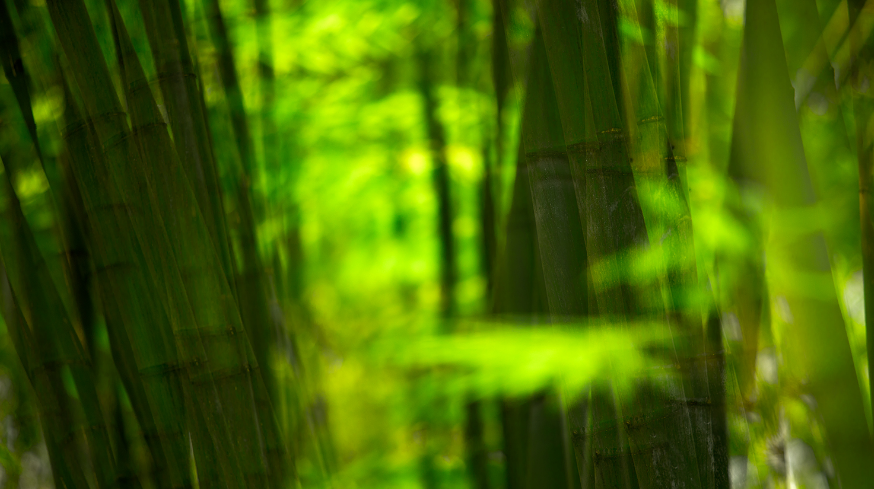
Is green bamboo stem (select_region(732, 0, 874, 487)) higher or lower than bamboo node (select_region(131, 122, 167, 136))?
lower

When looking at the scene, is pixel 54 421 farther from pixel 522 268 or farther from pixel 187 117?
pixel 522 268

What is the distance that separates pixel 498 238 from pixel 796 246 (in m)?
0.90

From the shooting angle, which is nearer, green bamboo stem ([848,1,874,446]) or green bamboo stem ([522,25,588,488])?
green bamboo stem ([522,25,588,488])

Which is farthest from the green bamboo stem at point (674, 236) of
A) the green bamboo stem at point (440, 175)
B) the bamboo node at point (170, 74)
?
the green bamboo stem at point (440, 175)

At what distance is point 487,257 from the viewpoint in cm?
200

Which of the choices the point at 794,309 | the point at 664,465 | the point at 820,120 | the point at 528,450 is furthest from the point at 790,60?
the point at 664,465

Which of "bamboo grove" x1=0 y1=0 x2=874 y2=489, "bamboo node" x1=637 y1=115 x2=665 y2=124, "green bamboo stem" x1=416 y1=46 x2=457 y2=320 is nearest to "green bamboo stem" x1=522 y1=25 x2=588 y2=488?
"bamboo grove" x1=0 y1=0 x2=874 y2=489

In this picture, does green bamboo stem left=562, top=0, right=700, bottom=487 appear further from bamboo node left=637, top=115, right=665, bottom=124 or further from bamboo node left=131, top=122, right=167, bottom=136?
bamboo node left=131, top=122, right=167, bottom=136

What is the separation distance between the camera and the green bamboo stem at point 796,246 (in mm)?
1153

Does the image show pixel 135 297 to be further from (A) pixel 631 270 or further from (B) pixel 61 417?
(A) pixel 631 270

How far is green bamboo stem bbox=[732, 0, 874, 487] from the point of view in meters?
1.15

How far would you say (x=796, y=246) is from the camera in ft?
4.03

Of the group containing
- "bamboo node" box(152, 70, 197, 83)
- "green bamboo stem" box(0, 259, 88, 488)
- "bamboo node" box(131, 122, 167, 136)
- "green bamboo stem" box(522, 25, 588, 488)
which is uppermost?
"bamboo node" box(152, 70, 197, 83)

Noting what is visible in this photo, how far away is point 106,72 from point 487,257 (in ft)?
4.10
